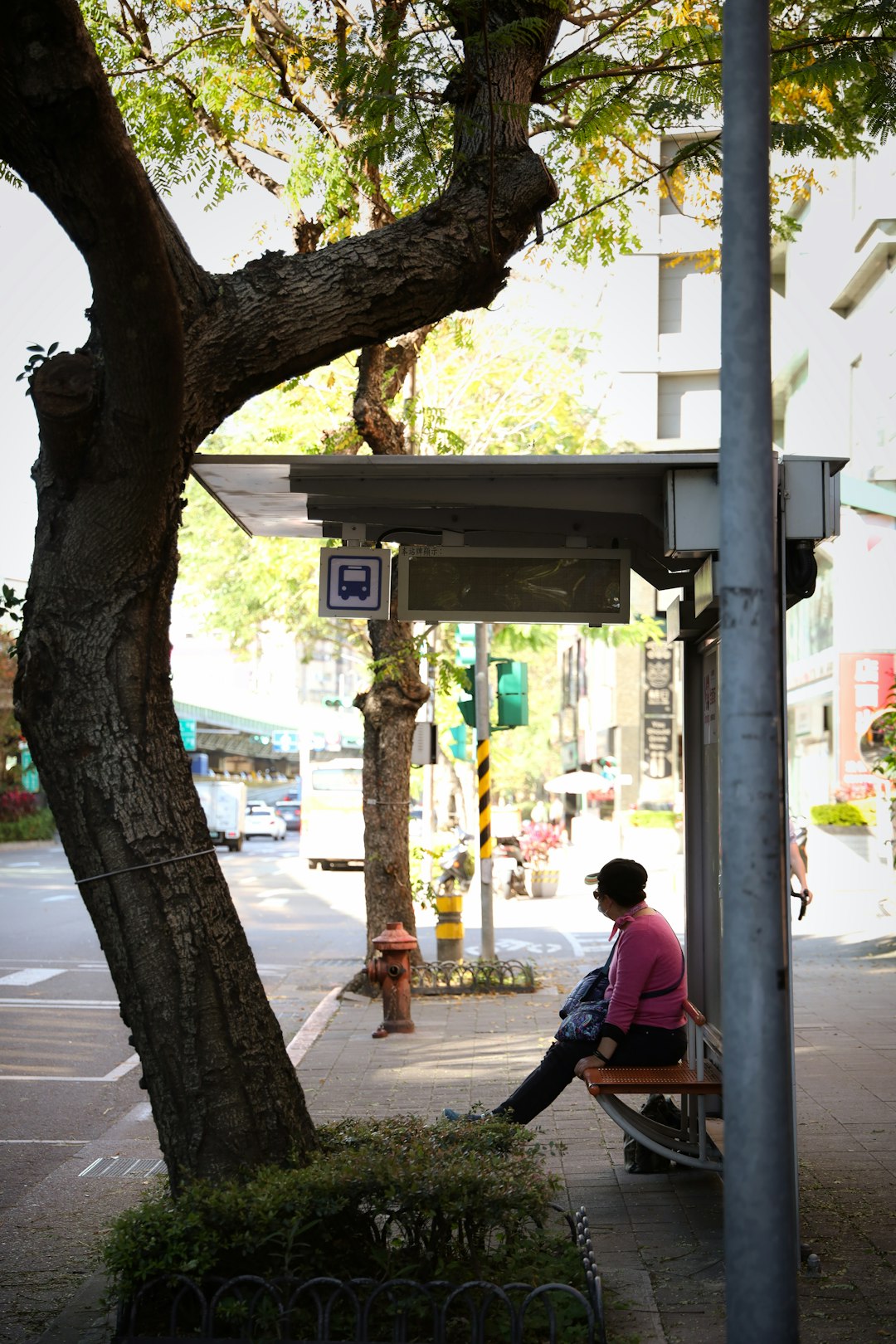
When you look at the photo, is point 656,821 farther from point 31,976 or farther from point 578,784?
point 31,976

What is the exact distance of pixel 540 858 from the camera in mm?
32000

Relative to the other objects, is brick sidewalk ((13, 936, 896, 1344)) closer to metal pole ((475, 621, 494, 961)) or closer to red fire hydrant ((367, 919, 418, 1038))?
red fire hydrant ((367, 919, 418, 1038))

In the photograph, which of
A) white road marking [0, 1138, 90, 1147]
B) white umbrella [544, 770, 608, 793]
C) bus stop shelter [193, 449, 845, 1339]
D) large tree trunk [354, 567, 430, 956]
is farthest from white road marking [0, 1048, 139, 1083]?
white umbrella [544, 770, 608, 793]

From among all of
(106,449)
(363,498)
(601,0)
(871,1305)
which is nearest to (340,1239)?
(871,1305)

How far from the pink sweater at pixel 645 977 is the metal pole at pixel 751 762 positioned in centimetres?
300

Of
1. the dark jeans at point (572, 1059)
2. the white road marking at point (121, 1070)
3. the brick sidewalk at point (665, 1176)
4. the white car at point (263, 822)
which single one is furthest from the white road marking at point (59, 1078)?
the white car at point (263, 822)

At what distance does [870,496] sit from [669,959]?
13.5 meters

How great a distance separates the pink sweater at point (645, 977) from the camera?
Result: 6293 mm

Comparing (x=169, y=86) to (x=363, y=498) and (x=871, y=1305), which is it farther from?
(x=871, y=1305)

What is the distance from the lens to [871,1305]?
4.89 m

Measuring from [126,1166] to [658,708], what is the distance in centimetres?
4001

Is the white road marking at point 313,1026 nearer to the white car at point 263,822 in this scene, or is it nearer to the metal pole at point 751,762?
the metal pole at point 751,762

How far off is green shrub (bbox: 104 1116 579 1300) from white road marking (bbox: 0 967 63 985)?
11264 millimetres

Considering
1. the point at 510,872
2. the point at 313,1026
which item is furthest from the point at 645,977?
the point at 510,872
